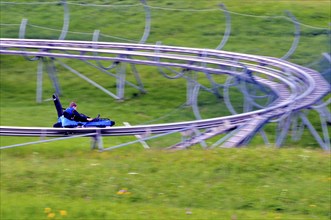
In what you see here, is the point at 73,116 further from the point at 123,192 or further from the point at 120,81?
the point at 120,81

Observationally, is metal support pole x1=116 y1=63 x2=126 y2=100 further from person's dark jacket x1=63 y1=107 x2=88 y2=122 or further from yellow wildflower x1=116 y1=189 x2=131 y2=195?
yellow wildflower x1=116 y1=189 x2=131 y2=195

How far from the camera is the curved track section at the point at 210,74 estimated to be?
46.7ft

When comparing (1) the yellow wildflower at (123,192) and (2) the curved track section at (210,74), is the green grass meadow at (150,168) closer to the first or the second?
(1) the yellow wildflower at (123,192)

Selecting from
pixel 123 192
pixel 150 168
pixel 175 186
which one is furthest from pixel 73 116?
pixel 175 186

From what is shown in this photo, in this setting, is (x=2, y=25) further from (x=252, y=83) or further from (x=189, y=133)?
(x=189, y=133)

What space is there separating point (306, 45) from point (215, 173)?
12.9 m

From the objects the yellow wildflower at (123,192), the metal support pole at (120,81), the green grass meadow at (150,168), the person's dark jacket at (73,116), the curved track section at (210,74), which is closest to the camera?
the green grass meadow at (150,168)

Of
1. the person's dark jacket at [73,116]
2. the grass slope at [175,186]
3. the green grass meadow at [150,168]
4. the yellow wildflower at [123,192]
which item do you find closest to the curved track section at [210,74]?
the person's dark jacket at [73,116]

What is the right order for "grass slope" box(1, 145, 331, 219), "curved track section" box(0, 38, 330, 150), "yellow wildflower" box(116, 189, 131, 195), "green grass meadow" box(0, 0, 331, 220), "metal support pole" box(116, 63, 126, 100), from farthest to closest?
"metal support pole" box(116, 63, 126, 100)
"curved track section" box(0, 38, 330, 150)
"yellow wildflower" box(116, 189, 131, 195)
"green grass meadow" box(0, 0, 331, 220)
"grass slope" box(1, 145, 331, 219)

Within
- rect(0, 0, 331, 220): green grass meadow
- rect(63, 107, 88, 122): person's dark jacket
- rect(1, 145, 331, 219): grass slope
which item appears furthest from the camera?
rect(63, 107, 88, 122): person's dark jacket

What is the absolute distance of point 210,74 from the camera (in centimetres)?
2184

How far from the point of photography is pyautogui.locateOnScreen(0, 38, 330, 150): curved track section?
14227 mm

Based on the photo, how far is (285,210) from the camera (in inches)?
427

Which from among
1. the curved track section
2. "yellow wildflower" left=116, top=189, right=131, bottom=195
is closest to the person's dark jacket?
the curved track section
